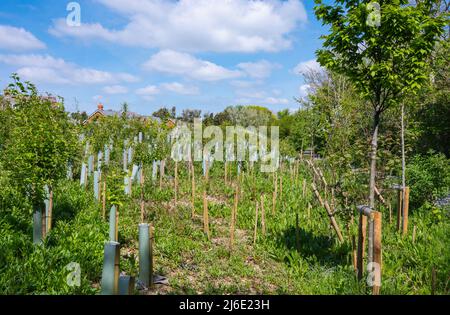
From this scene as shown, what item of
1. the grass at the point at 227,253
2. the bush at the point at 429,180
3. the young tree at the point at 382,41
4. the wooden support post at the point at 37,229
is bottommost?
the grass at the point at 227,253

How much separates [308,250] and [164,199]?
441cm

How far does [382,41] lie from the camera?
4398mm

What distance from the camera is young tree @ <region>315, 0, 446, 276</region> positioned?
4250mm

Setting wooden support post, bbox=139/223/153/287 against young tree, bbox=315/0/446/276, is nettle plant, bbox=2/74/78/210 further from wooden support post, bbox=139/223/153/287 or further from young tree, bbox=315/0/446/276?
young tree, bbox=315/0/446/276

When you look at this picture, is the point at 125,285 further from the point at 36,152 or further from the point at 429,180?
the point at 429,180

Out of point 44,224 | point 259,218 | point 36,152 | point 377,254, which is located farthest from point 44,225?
point 377,254

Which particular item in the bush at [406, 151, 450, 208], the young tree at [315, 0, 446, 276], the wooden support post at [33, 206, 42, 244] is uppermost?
the young tree at [315, 0, 446, 276]

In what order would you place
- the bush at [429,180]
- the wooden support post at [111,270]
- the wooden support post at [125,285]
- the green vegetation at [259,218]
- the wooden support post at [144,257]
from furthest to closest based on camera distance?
1. the bush at [429,180]
2. the wooden support post at [144,257]
3. the green vegetation at [259,218]
4. the wooden support post at [125,285]
5. the wooden support post at [111,270]

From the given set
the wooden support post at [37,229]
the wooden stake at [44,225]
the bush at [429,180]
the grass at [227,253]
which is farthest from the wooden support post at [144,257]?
the bush at [429,180]

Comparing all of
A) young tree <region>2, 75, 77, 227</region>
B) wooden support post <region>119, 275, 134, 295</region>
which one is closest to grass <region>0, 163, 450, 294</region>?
young tree <region>2, 75, 77, 227</region>

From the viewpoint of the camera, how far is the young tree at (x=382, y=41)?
4250 millimetres

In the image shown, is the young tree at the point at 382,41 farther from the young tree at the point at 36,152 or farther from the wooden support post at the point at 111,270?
the young tree at the point at 36,152

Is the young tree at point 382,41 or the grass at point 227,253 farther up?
the young tree at point 382,41
